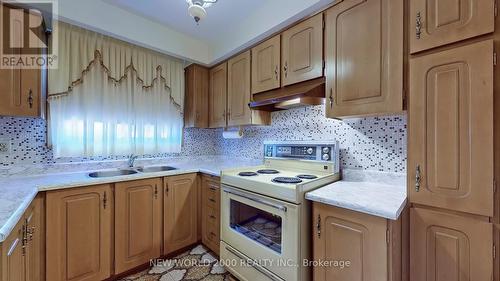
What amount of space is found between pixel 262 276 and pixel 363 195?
Answer: 0.92 metres

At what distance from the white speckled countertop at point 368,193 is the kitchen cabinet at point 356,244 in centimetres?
6

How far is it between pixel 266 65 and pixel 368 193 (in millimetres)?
1404

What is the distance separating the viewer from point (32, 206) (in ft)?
4.45

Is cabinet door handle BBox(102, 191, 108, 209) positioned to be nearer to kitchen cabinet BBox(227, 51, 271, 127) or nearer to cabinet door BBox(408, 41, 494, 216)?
kitchen cabinet BBox(227, 51, 271, 127)

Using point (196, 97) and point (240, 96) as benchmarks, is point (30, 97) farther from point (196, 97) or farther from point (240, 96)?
point (240, 96)

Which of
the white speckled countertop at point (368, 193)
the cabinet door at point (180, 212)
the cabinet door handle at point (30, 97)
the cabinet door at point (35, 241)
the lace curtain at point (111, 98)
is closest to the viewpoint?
the white speckled countertop at point (368, 193)

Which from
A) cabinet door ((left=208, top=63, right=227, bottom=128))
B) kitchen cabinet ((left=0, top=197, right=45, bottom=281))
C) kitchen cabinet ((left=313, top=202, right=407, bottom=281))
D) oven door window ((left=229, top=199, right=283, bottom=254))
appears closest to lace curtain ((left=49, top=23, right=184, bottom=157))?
cabinet door ((left=208, top=63, right=227, bottom=128))

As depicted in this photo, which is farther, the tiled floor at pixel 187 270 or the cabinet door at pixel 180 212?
the cabinet door at pixel 180 212

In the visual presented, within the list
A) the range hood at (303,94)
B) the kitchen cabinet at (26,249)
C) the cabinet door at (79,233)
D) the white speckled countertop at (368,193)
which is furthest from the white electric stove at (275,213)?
the kitchen cabinet at (26,249)

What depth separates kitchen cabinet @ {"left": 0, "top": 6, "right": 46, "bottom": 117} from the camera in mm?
1496

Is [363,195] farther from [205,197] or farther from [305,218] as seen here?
[205,197]

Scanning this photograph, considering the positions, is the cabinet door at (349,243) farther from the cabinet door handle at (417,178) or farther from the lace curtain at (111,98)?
the lace curtain at (111,98)

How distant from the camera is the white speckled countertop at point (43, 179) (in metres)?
1.01

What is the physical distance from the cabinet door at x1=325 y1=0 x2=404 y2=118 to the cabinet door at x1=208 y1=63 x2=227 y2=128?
1.33 meters
